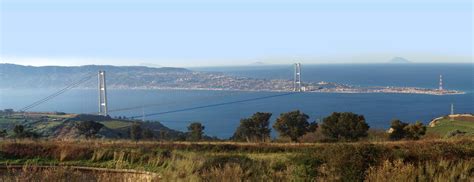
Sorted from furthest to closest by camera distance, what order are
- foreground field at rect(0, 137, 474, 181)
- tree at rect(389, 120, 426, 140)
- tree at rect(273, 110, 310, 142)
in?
tree at rect(273, 110, 310, 142)
tree at rect(389, 120, 426, 140)
foreground field at rect(0, 137, 474, 181)

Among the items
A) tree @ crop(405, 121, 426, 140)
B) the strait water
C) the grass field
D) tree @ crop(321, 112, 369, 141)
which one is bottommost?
the strait water

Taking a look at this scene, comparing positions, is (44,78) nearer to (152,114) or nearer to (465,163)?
(152,114)

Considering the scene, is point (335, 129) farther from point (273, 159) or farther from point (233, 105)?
point (233, 105)

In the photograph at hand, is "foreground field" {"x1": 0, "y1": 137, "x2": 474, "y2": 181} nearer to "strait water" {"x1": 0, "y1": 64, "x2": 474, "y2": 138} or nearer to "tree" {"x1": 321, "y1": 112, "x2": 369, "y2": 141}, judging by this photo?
"tree" {"x1": 321, "y1": 112, "x2": 369, "y2": 141}

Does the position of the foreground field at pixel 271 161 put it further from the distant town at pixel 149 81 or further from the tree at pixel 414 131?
the distant town at pixel 149 81

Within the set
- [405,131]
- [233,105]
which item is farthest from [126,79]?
[405,131]

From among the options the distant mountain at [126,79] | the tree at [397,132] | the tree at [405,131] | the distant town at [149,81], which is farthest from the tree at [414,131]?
the distant mountain at [126,79]

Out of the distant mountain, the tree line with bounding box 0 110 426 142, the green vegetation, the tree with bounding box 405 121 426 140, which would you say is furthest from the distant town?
the green vegetation
